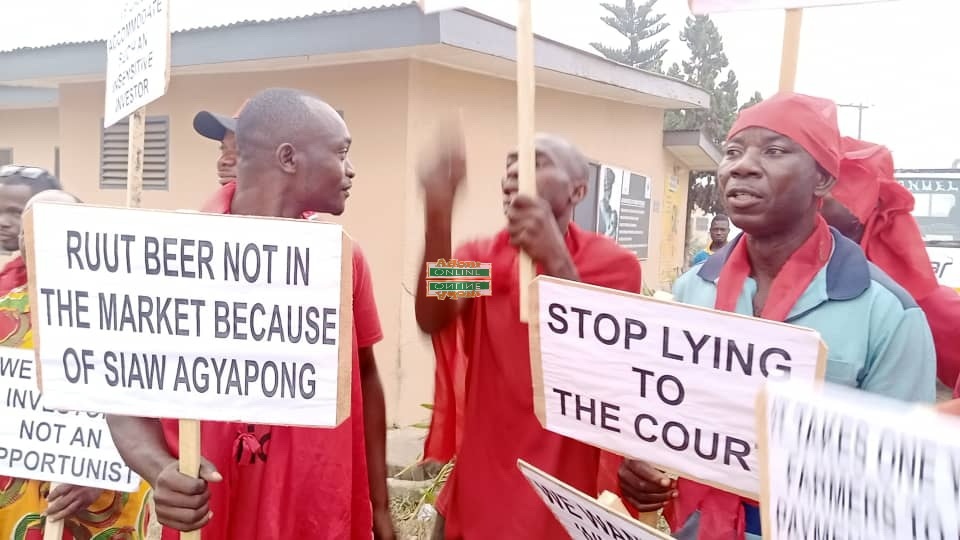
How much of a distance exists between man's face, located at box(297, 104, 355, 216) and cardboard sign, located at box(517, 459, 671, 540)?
977 mm

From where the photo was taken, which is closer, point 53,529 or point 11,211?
point 53,529

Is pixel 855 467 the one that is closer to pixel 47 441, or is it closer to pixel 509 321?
pixel 509 321

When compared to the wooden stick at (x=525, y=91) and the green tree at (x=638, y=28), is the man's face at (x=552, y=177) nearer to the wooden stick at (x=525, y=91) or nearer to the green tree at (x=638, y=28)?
the wooden stick at (x=525, y=91)

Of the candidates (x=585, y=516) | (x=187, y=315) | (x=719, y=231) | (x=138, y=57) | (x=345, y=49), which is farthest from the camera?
(x=719, y=231)

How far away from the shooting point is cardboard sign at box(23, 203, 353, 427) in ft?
5.38

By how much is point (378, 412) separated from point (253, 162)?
0.83m

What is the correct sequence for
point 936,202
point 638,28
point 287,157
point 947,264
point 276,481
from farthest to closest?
point 638,28, point 936,202, point 947,264, point 287,157, point 276,481

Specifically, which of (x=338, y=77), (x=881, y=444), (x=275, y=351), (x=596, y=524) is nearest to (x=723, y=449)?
(x=596, y=524)

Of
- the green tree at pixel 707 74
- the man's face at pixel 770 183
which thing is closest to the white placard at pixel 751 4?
the man's face at pixel 770 183

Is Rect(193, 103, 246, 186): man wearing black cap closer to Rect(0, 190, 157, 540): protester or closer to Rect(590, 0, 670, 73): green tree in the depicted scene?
Rect(0, 190, 157, 540): protester

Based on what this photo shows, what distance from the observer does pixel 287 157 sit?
6.89ft

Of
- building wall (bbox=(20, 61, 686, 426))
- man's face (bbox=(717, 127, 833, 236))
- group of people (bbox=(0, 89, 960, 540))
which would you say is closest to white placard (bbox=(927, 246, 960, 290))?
building wall (bbox=(20, 61, 686, 426))

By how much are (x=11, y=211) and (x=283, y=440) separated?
1698 mm

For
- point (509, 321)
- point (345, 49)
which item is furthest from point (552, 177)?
point (345, 49)
